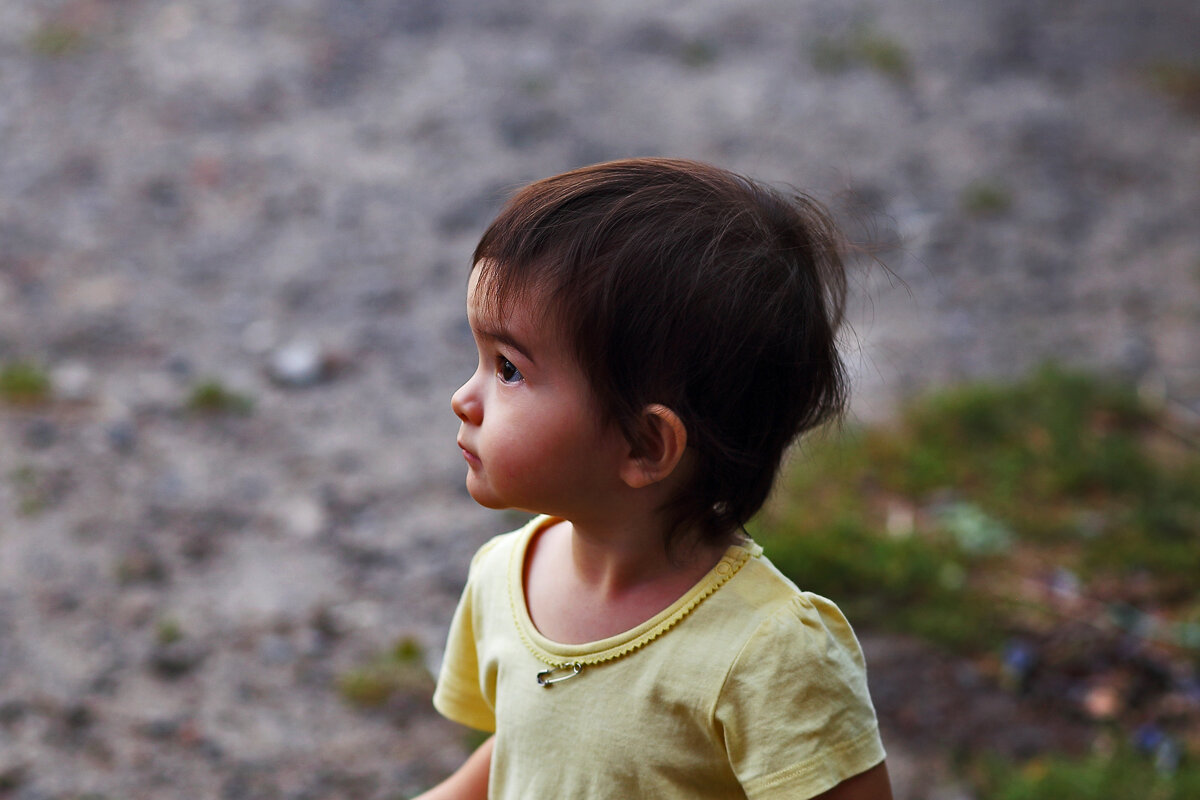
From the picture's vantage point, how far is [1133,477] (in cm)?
356

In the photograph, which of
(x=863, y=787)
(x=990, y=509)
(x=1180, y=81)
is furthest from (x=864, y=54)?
(x=863, y=787)

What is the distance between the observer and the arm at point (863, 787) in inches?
48.3

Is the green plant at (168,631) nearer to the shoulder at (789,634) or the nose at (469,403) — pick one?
the nose at (469,403)

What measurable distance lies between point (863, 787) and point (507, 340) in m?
0.59

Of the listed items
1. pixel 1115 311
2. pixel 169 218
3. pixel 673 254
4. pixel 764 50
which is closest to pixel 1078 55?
pixel 764 50

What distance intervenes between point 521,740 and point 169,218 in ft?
13.5

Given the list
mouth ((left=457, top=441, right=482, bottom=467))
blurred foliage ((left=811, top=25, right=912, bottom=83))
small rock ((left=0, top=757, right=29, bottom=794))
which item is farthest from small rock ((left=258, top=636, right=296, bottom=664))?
blurred foliage ((left=811, top=25, right=912, bottom=83))

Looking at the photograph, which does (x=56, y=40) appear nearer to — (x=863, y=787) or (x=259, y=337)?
(x=259, y=337)

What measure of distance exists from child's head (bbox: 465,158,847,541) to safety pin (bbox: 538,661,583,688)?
189 millimetres

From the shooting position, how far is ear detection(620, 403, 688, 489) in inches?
48.0

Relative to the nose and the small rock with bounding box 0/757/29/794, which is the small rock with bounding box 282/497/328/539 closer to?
the small rock with bounding box 0/757/29/794

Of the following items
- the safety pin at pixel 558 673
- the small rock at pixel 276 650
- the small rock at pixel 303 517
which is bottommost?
the small rock at pixel 276 650

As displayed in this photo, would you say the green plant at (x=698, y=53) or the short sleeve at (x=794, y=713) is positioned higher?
the green plant at (x=698, y=53)

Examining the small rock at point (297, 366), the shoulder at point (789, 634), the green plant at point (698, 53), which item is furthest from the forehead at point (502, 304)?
the green plant at point (698, 53)
